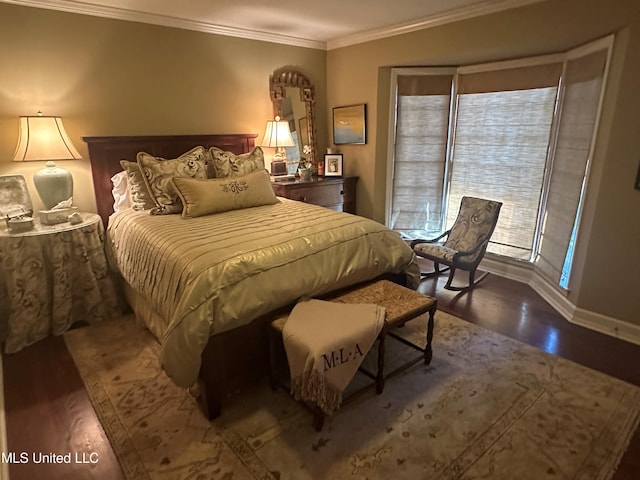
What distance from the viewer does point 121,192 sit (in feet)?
10.5

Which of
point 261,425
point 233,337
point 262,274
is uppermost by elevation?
point 262,274

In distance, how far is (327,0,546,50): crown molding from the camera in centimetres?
304

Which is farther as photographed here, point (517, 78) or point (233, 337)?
point (517, 78)

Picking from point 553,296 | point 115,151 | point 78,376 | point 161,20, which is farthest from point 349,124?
point 78,376

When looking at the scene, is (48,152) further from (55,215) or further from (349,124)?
(349,124)

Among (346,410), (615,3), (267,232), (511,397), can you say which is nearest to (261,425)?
(346,410)

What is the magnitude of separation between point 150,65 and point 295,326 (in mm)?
2807

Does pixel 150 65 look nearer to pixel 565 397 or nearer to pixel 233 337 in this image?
pixel 233 337

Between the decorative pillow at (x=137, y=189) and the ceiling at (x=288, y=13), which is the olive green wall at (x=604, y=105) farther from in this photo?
the decorative pillow at (x=137, y=189)

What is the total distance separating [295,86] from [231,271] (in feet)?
10.2

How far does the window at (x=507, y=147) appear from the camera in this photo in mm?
3115

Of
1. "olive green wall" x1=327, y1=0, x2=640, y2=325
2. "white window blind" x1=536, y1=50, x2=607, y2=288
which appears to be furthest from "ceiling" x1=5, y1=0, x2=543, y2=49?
"white window blind" x1=536, y1=50, x2=607, y2=288

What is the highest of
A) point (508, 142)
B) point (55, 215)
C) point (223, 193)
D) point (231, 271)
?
point (508, 142)

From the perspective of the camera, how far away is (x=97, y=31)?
3.05 metres
